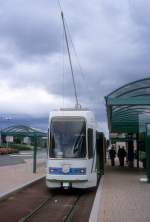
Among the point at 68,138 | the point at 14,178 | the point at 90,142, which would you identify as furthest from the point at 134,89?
the point at 14,178

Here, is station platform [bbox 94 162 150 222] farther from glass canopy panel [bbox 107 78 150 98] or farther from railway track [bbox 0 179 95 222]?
glass canopy panel [bbox 107 78 150 98]

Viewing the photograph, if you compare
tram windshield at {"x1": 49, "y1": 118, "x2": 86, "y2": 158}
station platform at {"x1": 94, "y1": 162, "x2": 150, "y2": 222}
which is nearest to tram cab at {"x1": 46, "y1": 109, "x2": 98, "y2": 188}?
tram windshield at {"x1": 49, "y1": 118, "x2": 86, "y2": 158}

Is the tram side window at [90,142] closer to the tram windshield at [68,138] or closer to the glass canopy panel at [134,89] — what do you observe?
the tram windshield at [68,138]

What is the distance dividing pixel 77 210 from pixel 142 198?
235cm

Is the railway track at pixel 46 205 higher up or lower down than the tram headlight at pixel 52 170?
lower down

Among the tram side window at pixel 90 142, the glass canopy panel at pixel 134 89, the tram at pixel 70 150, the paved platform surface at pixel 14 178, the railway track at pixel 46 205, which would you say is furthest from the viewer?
the glass canopy panel at pixel 134 89

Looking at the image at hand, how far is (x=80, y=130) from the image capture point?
18781 millimetres

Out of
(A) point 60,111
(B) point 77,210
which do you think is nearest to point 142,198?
(B) point 77,210

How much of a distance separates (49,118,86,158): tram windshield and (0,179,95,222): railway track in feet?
5.37

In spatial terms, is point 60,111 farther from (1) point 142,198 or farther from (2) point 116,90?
(1) point 142,198

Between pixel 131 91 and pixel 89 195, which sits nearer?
→ pixel 89 195

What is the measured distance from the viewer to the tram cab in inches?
717

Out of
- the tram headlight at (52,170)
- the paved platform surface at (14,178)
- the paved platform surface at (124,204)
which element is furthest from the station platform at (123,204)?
the paved platform surface at (14,178)

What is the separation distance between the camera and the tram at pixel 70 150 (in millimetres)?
18219
